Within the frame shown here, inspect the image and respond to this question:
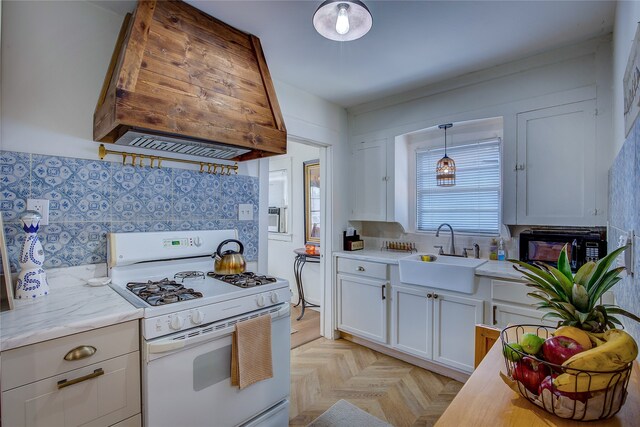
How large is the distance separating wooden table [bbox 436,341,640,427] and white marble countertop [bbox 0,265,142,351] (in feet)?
4.11

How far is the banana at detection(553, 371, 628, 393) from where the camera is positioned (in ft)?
2.00

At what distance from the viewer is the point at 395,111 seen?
10.1ft

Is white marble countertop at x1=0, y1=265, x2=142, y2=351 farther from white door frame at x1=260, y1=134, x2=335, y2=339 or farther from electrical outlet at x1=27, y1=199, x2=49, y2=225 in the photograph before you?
white door frame at x1=260, y1=134, x2=335, y2=339

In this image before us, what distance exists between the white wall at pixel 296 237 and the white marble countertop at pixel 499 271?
88.0 inches

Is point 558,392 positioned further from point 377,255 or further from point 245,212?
point 377,255

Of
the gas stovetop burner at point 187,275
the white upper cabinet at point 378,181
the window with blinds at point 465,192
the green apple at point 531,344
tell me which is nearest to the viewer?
the green apple at point 531,344

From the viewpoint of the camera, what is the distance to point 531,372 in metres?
0.69

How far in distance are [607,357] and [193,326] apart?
1.46 metres

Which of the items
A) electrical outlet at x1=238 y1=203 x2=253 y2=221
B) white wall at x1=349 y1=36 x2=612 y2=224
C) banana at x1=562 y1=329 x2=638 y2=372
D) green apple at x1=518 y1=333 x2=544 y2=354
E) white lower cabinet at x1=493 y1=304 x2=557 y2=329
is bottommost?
white lower cabinet at x1=493 y1=304 x2=557 y2=329

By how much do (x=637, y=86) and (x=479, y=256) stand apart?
201cm

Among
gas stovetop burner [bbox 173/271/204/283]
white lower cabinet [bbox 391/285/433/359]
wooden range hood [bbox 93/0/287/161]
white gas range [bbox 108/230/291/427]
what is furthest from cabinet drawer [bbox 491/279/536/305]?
gas stovetop burner [bbox 173/271/204/283]

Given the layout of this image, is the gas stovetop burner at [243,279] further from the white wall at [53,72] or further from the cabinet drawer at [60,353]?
the white wall at [53,72]

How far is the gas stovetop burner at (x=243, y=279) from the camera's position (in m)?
1.82

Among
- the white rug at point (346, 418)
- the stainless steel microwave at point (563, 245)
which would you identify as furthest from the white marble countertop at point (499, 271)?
the white rug at point (346, 418)
